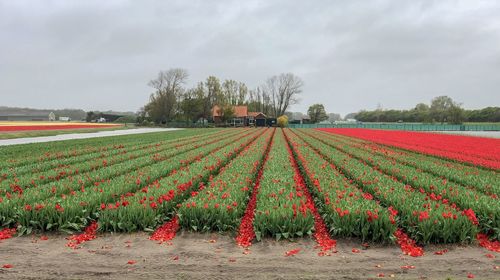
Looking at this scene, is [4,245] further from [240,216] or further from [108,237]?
[240,216]

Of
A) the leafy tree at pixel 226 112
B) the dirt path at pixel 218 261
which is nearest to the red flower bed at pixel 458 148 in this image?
the dirt path at pixel 218 261

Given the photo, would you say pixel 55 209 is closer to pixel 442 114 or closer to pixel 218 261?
pixel 218 261

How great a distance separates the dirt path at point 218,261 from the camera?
14.9 feet

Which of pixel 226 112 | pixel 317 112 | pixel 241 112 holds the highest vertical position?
pixel 317 112

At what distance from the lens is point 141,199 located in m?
7.00

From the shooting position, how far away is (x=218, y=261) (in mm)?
4938

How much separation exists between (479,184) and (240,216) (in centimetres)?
736

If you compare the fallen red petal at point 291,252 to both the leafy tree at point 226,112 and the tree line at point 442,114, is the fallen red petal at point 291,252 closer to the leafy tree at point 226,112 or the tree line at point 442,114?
the leafy tree at point 226,112

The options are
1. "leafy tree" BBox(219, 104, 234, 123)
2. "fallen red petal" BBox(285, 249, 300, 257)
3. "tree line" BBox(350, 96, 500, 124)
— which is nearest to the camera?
"fallen red petal" BBox(285, 249, 300, 257)

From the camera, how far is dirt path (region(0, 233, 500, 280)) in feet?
14.9

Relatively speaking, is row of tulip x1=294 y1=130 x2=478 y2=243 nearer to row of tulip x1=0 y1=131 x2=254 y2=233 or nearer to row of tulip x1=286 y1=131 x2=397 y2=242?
row of tulip x1=286 y1=131 x2=397 y2=242

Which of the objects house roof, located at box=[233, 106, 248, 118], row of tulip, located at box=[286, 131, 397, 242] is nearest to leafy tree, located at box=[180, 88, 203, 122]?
house roof, located at box=[233, 106, 248, 118]

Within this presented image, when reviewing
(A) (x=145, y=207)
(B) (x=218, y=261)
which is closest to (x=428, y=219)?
(B) (x=218, y=261)

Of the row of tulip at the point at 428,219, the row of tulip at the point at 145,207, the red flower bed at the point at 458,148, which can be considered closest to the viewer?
the row of tulip at the point at 428,219
